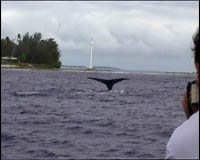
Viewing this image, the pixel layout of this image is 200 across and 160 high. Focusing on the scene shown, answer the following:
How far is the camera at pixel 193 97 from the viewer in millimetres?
1680

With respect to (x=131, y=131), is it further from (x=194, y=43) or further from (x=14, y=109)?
(x=194, y=43)

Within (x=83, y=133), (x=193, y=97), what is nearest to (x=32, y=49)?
(x=83, y=133)

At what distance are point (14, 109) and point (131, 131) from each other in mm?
9768

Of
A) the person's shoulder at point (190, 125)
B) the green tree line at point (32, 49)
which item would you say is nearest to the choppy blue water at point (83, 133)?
the person's shoulder at point (190, 125)

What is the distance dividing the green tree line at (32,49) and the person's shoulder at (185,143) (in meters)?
156

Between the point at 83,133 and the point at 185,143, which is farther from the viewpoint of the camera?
the point at 83,133

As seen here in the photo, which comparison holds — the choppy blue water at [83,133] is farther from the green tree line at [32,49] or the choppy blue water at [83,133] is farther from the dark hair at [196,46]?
the green tree line at [32,49]

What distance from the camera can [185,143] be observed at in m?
1.57

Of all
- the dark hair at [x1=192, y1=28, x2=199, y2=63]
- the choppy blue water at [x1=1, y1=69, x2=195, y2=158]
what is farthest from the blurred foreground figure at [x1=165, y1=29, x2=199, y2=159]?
the choppy blue water at [x1=1, y1=69, x2=195, y2=158]

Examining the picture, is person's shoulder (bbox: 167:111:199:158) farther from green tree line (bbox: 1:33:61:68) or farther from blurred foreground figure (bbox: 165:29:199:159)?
green tree line (bbox: 1:33:61:68)

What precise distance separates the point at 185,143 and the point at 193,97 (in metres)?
0.20

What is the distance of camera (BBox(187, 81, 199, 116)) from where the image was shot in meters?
1.68

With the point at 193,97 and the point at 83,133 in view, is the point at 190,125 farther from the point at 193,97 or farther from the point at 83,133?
Answer: the point at 83,133

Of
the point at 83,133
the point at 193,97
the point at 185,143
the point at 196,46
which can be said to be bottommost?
the point at 83,133
